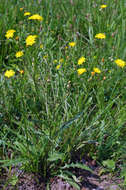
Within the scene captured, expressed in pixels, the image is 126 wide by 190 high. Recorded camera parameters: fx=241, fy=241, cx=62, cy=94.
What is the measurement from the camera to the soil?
1.41 m

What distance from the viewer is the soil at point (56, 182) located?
4.64 ft

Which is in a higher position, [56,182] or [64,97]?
[64,97]

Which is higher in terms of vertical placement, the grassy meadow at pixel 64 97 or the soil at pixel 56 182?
the grassy meadow at pixel 64 97

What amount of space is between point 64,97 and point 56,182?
20.5 inches

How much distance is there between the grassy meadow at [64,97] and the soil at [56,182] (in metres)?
0.05

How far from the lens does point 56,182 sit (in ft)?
4.76

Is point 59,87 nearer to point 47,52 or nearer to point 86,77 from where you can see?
point 86,77

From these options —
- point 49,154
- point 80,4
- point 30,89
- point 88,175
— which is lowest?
point 88,175

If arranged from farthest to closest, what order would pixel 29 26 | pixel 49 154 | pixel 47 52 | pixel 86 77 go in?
pixel 29 26 < pixel 47 52 < pixel 86 77 < pixel 49 154

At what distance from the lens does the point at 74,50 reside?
2.09 metres

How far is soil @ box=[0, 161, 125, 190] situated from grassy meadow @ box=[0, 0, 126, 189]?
5 cm

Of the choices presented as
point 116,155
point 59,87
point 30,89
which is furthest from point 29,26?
point 116,155

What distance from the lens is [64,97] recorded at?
1544 millimetres

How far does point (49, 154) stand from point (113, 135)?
1.40 ft
